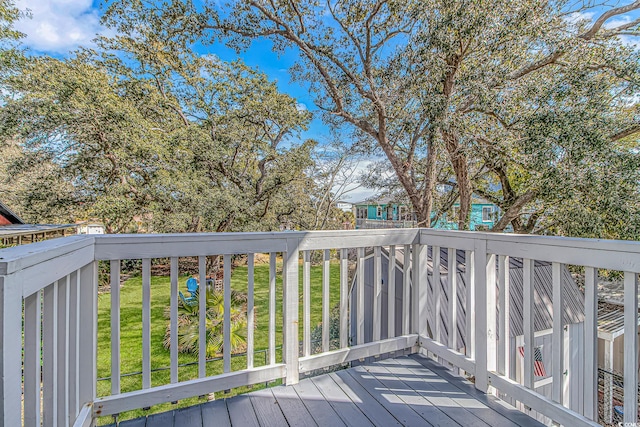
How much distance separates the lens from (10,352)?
676 mm

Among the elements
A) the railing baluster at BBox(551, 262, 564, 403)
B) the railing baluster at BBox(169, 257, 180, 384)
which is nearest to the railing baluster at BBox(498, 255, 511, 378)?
the railing baluster at BBox(551, 262, 564, 403)

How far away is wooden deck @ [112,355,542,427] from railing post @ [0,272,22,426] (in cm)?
106

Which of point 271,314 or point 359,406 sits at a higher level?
point 271,314

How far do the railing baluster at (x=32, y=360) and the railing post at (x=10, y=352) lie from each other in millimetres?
140

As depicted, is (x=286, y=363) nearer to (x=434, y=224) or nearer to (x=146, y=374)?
(x=146, y=374)

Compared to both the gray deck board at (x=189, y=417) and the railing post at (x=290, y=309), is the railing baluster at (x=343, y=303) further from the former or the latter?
the gray deck board at (x=189, y=417)

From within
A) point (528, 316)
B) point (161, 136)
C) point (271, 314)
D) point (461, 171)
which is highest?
point (161, 136)

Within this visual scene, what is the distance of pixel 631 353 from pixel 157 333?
833 cm

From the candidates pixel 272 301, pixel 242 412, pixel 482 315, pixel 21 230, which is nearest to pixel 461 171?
pixel 482 315

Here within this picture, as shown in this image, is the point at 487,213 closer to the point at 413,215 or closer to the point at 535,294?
the point at 413,215

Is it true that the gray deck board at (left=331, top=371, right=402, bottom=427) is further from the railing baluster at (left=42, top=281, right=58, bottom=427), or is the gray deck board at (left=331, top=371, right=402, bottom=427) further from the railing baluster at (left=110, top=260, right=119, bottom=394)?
the railing baluster at (left=42, top=281, right=58, bottom=427)

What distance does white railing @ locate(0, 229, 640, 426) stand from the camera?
0.85m

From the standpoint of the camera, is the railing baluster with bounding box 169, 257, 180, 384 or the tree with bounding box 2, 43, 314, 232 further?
the tree with bounding box 2, 43, 314, 232

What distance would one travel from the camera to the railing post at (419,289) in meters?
2.30
